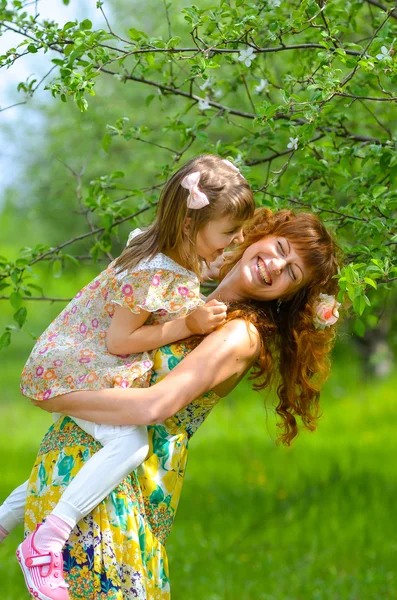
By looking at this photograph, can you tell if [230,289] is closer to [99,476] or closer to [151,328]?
[151,328]

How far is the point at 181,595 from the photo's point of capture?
16.8ft

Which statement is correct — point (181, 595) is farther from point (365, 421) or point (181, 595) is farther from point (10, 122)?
point (10, 122)

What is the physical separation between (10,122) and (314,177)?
431 inches

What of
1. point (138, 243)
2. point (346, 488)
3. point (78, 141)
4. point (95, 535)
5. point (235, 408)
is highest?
point (138, 243)

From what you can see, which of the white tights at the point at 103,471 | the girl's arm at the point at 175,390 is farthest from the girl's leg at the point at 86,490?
the girl's arm at the point at 175,390

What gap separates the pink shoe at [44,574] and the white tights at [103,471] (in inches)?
4.5

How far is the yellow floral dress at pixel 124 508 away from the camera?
2.72 m

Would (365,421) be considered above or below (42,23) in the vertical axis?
below

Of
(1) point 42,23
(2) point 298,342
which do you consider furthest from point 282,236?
(1) point 42,23

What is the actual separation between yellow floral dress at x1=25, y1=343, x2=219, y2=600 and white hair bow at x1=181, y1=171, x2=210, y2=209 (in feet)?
1.58

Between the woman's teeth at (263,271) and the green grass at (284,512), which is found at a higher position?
the woman's teeth at (263,271)

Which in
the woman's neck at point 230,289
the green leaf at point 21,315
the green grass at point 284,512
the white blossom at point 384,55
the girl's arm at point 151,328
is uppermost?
the white blossom at point 384,55

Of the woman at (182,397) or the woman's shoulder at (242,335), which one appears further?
the woman's shoulder at (242,335)

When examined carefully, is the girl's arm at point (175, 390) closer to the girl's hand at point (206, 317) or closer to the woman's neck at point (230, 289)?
the girl's hand at point (206, 317)
